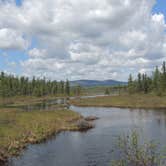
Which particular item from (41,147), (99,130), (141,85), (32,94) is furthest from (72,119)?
(32,94)

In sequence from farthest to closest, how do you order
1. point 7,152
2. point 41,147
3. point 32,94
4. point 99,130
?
point 32,94 < point 99,130 < point 41,147 < point 7,152

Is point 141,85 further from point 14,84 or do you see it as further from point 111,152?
point 111,152

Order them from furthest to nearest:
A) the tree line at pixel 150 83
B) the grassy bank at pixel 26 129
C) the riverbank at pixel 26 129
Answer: the tree line at pixel 150 83 < the grassy bank at pixel 26 129 < the riverbank at pixel 26 129

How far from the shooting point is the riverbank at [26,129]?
3544 centimetres

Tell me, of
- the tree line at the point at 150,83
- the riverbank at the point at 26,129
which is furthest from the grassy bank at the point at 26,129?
the tree line at the point at 150,83

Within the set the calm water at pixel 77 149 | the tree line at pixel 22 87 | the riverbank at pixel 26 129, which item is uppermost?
the tree line at pixel 22 87

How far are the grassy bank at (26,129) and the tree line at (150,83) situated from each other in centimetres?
8124

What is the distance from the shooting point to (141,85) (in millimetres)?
160750

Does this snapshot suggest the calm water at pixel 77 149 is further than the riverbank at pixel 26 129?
No

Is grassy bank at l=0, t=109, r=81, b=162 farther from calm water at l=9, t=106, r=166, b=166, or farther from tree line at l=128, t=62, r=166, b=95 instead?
tree line at l=128, t=62, r=166, b=95

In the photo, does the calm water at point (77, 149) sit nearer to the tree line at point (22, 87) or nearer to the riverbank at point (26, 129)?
the riverbank at point (26, 129)

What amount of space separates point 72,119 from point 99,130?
14061mm

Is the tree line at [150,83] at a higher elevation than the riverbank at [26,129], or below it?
higher

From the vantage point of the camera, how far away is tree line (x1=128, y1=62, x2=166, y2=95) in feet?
443
